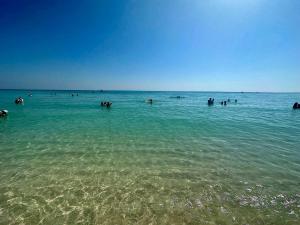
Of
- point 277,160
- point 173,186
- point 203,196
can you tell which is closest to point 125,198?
point 173,186

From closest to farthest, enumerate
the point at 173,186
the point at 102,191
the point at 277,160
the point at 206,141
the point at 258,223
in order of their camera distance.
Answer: the point at 258,223
the point at 102,191
the point at 173,186
the point at 277,160
the point at 206,141

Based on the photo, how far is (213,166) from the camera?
9484 millimetres

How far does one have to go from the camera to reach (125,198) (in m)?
6.71

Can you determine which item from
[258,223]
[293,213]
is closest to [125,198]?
[258,223]

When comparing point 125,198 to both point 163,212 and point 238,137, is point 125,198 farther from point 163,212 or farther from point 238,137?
point 238,137

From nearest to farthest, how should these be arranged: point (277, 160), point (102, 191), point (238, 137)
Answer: point (102, 191) → point (277, 160) → point (238, 137)

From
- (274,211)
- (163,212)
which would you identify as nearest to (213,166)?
(274,211)

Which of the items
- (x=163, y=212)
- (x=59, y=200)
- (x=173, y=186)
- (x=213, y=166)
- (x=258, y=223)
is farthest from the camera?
(x=213, y=166)

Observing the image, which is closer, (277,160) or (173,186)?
(173,186)

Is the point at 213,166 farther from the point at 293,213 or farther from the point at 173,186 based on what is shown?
the point at 293,213

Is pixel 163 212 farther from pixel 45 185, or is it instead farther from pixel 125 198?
pixel 45 185

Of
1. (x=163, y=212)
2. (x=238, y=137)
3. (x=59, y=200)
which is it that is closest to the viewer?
(x=163, y=212)

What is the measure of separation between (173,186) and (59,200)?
444cm

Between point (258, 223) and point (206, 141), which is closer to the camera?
point (258, 223)
